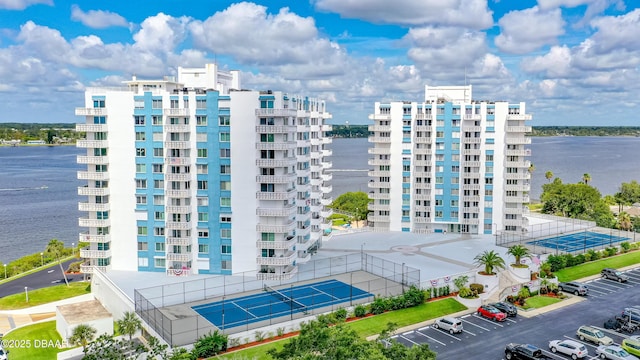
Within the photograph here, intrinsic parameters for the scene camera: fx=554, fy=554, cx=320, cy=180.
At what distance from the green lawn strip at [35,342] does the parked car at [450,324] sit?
35619 mm

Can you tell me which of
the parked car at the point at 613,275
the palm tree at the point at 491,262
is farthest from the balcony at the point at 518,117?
the palm tree at the point at 491,262

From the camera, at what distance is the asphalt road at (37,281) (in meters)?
75.9

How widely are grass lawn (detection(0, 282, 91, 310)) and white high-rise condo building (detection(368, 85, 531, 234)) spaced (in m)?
45.2

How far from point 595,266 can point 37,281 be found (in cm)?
7714

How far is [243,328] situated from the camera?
4972 centimetres

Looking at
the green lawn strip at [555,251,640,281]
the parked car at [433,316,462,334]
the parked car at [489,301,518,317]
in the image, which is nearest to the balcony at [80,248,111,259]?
the parked car at [433,316,462,334]

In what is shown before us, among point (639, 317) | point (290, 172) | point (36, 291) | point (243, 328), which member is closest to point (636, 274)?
point (639, 317)

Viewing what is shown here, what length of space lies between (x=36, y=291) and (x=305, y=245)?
36.3m

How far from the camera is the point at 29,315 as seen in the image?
211ft

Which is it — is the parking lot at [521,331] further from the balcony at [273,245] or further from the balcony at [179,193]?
the balcony at [179,193]

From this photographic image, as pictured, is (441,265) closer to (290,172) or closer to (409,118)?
(290,172)

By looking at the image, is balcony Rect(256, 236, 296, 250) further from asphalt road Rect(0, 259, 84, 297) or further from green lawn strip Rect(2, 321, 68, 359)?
asphalt road Rect(0, 259, 84, 297)

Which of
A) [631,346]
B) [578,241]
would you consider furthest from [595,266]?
[631,346]

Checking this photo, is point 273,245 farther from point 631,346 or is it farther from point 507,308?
point 631,346
